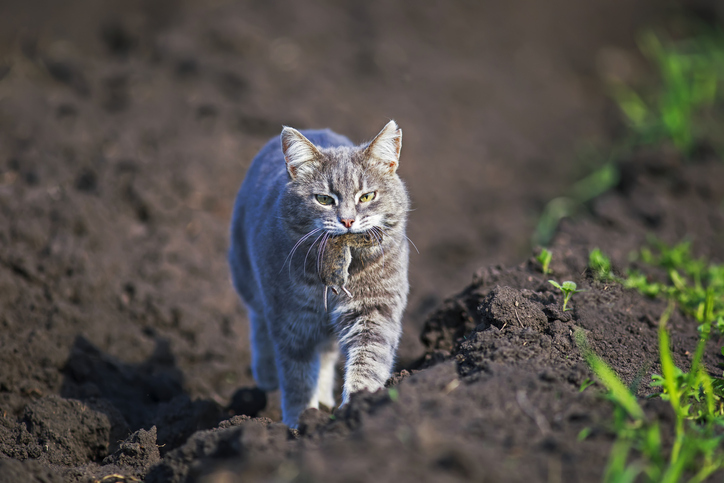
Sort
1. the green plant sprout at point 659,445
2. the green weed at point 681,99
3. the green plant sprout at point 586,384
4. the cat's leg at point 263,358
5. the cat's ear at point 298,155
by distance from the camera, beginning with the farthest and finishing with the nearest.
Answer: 1. the green weed at point 681,99
2. the cat's leg at point 263,358
3. the cat's ear at point 298,155
4. the green plant sprout at point 586,384
5. the green plant sprout at point 659,445

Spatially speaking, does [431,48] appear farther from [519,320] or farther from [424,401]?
[424,401]

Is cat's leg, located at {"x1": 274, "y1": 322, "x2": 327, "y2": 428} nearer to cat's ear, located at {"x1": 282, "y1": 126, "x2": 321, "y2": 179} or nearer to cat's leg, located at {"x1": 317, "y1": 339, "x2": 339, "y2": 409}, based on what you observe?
cat's leg, located at {"x1": 317, "y1": 339, "x2": 339, "y2": 409}

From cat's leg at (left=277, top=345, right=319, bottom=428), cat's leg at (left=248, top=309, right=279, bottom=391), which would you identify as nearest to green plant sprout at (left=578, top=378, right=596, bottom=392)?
cat's leg at (left=277, top=345, right=319, bottom=428)

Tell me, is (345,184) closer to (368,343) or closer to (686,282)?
(368,343)

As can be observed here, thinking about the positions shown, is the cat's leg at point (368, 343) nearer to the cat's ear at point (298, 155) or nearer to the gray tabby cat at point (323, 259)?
the gray tabby cat at point (323, 259)

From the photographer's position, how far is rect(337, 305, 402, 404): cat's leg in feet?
11.5

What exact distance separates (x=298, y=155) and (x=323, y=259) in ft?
2.13

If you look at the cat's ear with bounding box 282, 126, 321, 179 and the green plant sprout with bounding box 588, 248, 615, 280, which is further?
the green plant sprout with bounding box 588, 248, 615, 280

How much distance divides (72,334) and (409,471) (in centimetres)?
342

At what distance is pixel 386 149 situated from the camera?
12.4ft

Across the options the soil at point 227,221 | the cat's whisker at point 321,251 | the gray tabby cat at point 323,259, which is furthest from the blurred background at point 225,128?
the cat's whisker at point 321,251

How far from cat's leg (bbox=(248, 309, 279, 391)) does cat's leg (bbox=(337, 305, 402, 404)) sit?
102cm

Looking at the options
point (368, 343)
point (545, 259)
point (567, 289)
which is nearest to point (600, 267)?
point (545, 259)

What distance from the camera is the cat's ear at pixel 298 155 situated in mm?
3732
